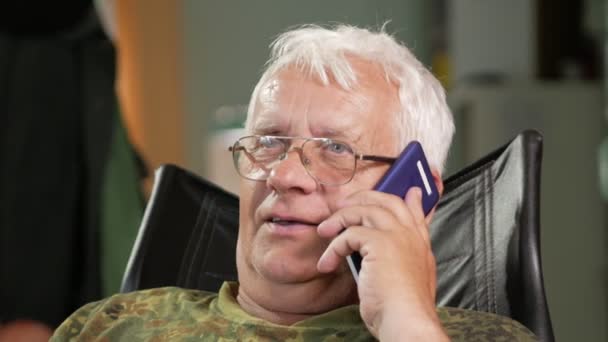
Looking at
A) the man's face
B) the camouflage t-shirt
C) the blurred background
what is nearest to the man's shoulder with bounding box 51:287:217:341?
the camouflage t-shirt

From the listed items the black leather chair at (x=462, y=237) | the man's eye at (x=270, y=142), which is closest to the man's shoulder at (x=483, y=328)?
the black leather chair at (x=462, y=237)

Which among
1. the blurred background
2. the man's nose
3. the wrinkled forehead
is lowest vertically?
the blurred background

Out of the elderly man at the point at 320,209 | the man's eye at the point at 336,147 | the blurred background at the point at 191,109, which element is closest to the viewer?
the elderly man at the point at 320,209

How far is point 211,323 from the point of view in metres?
1.51

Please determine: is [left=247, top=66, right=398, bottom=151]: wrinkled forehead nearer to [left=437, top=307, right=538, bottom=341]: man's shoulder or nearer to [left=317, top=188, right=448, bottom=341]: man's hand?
[left=317, top=188, right=448, bottom=341]: man's hand

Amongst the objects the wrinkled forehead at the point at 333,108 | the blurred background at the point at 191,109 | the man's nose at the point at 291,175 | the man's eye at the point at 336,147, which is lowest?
the blurred background at the point at 191,109

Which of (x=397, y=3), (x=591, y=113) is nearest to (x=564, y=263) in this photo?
(x=591, y=113)

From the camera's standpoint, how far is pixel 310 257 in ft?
4.74

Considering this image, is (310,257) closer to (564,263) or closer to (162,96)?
(564,263)

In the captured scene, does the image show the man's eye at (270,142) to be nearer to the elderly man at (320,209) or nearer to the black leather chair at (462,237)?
the elderly man at (320,209)

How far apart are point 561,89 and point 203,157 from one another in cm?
192

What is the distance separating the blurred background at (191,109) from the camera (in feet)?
7.81

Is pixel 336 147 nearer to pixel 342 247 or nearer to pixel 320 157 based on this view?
pixel 320 157

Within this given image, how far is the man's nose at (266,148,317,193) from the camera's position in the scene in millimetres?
1447
